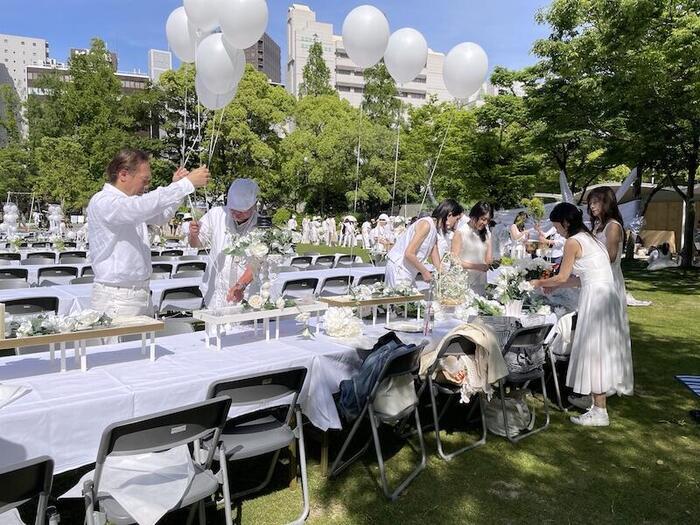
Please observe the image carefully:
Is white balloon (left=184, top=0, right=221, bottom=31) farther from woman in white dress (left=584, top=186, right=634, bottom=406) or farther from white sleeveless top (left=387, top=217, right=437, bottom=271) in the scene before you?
woman in white dress (left=584, top=186, right=634, bottom=406)

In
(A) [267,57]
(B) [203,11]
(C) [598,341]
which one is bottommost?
(C) [598,341]

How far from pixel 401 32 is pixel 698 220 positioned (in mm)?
23115

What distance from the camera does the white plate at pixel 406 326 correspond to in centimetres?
386

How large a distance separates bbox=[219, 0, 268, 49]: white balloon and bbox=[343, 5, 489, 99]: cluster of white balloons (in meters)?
1.29

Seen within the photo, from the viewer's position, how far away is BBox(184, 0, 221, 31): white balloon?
3660mm

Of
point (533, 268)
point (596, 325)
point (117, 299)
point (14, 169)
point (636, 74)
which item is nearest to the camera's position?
point (117, 299)

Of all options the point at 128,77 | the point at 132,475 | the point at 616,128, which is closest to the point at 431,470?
the point at 132,475

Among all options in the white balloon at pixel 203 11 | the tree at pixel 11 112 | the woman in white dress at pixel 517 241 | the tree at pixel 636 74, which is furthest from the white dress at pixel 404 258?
the tree at pixel 11 112

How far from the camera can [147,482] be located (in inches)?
85.0

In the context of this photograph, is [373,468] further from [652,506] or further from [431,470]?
[652,506]

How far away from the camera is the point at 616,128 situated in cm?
1577

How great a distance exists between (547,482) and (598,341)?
4.11 ft

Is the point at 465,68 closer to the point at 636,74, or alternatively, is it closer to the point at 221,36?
the point at 221,36

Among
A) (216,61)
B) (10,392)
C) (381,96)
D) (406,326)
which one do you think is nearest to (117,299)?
(10,392)
